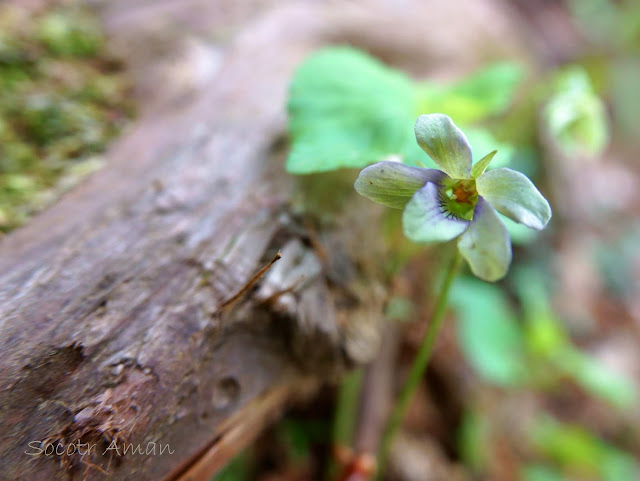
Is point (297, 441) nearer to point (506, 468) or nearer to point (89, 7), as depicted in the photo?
point (506, 468)

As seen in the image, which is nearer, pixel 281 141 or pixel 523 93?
pixel 281 141

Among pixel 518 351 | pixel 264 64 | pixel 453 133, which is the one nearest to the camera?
pixel 453 133

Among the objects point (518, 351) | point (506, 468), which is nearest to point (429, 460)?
point (506, 468)

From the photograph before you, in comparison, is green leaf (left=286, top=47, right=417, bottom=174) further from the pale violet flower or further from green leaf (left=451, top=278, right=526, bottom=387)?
green leaf (left=451, top=278, right=526, bottom=387)

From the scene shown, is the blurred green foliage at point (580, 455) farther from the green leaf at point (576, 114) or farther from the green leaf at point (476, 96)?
the green leaf at point (476, 96)

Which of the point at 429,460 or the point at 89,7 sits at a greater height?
the point at 89,7

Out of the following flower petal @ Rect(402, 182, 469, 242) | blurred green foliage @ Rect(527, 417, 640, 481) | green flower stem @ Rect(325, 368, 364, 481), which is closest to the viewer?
flower petal @ Rect(402, 182, 469, 242)

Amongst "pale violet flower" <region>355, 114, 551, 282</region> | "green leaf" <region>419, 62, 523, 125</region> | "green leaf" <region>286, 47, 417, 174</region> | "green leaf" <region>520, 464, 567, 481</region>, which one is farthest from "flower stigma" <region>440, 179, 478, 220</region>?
"green leaf" <region>520, 464, 567, 481</region>

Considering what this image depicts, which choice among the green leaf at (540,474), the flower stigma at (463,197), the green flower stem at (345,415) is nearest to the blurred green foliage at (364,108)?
the flower stigma at (463,197)
